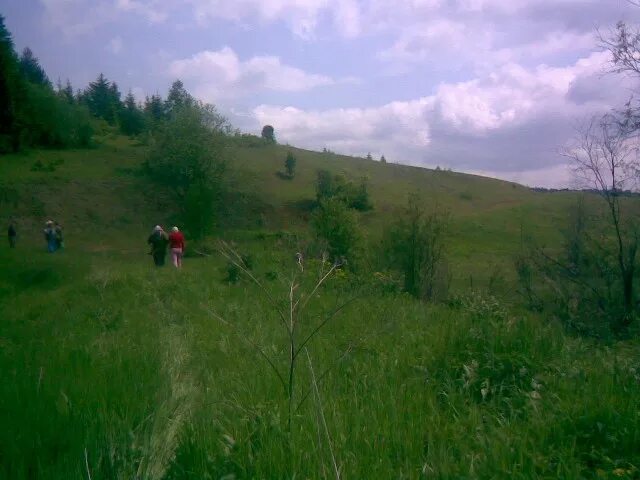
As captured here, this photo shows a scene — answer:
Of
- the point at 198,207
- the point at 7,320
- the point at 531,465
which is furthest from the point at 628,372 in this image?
the point at 198,207

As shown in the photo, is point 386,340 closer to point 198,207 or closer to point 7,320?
point 7,320

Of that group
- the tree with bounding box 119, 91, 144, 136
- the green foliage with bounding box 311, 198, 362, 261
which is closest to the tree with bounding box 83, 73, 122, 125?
the tree with bounding box 119, 91, 144, 136

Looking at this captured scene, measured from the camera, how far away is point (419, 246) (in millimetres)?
19234

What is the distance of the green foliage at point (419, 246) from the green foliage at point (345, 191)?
4.88 m

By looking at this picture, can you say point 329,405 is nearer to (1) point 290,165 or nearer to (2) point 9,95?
(2) point 9,95

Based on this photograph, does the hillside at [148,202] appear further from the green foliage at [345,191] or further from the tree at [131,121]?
the tree at [131,121]

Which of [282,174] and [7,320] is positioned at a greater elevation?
[282,174]

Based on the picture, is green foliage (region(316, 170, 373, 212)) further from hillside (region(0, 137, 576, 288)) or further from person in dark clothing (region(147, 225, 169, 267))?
person in dark clothing (region(147, 225, 169, 267))

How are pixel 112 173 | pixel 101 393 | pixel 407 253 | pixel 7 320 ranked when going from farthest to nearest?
1. pixel 112 173
2. pixel 407 253
3. pixel 7 320
4. pixel 101 393

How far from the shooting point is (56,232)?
917 inches

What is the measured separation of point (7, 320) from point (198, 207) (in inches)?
1010

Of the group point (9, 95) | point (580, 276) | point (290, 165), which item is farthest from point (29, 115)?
point (580, 276)

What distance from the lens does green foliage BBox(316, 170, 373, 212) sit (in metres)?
26.0

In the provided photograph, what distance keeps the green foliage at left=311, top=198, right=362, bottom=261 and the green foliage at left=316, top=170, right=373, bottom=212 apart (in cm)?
114
